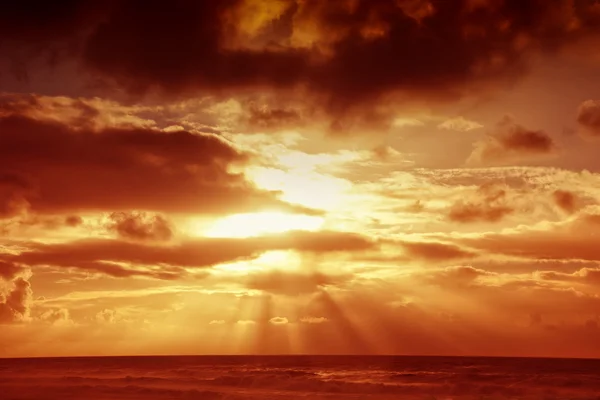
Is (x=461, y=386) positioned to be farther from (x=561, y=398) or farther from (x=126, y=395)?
(x=126, y=395)

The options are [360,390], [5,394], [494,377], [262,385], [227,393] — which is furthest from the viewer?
[494,377]

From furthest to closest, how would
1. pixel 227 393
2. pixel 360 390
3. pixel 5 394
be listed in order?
pixel 360 390 < pixel 227 393 < pixel 5 394

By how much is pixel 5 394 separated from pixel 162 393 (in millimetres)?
10556

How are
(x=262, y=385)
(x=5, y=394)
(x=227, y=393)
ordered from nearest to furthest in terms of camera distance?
(x=5, y=394) < (x=227, y=393) < (x=262, y=385)

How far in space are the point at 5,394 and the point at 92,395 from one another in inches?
230

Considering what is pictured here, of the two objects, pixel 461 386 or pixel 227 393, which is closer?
pixel 227 393

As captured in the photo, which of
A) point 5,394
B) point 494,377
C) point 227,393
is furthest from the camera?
point 494,377

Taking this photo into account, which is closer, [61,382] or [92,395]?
[92,395]

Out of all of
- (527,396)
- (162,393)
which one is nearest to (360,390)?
(527,396)

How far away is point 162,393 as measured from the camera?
143ft

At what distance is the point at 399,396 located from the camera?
4506 centimetres

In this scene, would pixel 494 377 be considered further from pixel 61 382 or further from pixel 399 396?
pixel 61 382

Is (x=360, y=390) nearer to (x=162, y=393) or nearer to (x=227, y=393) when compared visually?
(x=227, y=393)

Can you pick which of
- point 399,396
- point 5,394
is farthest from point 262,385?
point 5,394
